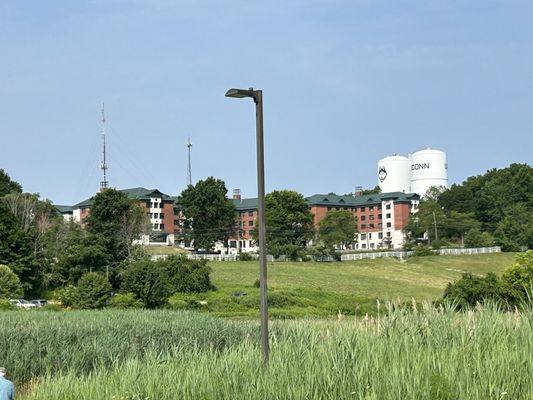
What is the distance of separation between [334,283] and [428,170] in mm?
85733

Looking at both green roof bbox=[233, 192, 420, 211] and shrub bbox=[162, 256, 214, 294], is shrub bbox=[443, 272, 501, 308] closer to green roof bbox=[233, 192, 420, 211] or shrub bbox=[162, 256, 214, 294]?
shrub bbox=[162, 256, 214, 294]

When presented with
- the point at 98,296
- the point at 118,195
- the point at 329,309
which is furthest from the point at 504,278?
the point at 118,195

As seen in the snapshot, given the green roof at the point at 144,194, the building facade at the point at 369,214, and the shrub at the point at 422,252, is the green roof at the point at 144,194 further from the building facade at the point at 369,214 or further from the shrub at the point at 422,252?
the shrub at the point at 422,252

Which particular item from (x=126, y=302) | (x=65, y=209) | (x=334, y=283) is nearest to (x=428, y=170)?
(x=65, y=209)

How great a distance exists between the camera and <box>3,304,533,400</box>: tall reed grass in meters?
9.63

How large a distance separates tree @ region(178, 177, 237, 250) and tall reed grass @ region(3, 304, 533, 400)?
347 feet

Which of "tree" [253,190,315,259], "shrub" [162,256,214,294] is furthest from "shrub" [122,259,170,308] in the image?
"tree" [253,190,315,259]

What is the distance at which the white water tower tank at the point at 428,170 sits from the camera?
150m

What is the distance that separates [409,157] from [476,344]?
146648mm

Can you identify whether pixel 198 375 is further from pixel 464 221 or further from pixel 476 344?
pixel 464 221

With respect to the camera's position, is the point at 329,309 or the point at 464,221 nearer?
the point at 329,309

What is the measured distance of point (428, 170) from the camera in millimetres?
151250

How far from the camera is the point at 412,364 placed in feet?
34.3

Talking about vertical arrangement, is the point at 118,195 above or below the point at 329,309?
above
